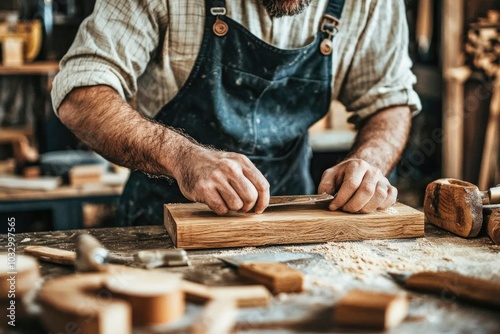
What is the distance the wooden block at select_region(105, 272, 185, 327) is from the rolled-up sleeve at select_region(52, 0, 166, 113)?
0.98 metres

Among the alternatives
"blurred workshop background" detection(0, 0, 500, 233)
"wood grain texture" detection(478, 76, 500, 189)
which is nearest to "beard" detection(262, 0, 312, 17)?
"blurred workshop background" detection(0, 0, 500, 233)

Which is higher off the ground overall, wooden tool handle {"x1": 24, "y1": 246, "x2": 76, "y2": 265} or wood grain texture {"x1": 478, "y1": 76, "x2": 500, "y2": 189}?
wooden tool handle {"x1": 24, "y1": 246, "x2": 76, "y2": 265}

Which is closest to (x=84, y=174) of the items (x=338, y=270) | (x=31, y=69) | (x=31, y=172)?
(x=31, y=172)

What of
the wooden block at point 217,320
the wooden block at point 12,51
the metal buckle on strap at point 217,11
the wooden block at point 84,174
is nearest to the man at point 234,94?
the metal buckle on strap at point 217,11

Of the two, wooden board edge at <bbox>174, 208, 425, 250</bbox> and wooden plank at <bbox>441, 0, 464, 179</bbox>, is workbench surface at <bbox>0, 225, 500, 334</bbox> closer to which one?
wooden board edge at <bbox>174, 208, 425, 250</bbox>

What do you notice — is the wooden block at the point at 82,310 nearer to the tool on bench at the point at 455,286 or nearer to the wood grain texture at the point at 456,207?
the tool on bench at the point at 455,286

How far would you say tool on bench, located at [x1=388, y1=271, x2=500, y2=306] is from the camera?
1305 millimetres

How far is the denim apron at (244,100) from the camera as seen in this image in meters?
2.27

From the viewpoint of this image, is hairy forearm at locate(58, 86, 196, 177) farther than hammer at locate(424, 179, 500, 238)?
Yes

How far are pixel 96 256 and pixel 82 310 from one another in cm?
34

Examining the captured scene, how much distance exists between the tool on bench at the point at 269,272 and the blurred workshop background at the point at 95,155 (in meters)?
2.51

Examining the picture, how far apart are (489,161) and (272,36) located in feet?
7.83

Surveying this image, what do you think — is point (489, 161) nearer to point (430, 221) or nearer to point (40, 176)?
point (430, 221)

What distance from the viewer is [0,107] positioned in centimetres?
468
